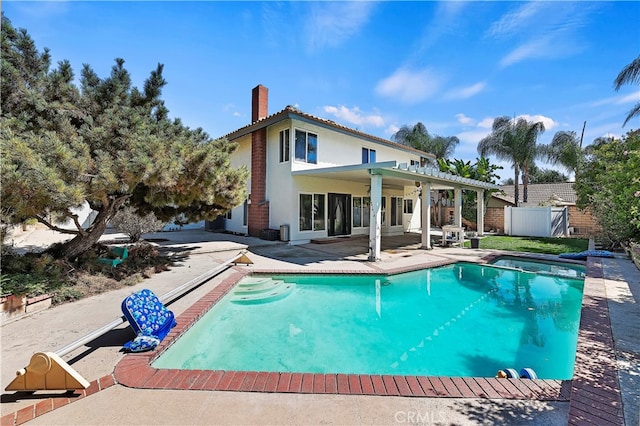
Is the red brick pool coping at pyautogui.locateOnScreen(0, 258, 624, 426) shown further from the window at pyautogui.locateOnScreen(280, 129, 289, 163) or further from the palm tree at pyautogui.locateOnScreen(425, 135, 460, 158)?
the palm tree at pyautogui.locateOnScreen(425, 135, 460, 158)

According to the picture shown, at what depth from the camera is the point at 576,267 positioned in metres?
11.5

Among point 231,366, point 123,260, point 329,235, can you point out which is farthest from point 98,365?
point 329,235

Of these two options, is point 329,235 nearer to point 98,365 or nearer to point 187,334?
point 187,334

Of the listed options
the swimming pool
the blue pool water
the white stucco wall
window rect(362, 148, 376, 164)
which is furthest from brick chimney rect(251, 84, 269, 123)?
the swimming pool

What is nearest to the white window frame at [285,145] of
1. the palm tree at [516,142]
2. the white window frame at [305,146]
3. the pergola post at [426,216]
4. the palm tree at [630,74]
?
the white window frame at [305,146]

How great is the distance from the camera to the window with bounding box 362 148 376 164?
64.4 ft

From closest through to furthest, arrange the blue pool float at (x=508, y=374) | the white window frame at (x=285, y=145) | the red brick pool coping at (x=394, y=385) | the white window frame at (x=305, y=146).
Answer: the red brick pool coping at (x=394, y=385), the blue pool float at (x=508, y=374), the white window frame at (x=305, y=146), the white window frame at (x=285, y=145)

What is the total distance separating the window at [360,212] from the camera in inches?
765

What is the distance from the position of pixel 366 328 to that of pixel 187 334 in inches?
147

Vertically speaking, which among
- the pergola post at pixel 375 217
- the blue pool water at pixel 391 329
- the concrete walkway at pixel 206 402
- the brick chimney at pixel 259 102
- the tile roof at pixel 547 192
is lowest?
the blue pool water at pixel 391 329

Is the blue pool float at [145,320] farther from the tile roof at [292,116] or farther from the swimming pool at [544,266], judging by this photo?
the swimming pool at [544,266]

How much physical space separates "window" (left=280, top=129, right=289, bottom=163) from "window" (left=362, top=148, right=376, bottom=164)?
19.5ft

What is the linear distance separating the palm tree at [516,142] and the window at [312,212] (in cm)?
2109

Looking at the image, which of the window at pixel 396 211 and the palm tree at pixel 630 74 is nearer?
the palm tree at pixel 630 74
